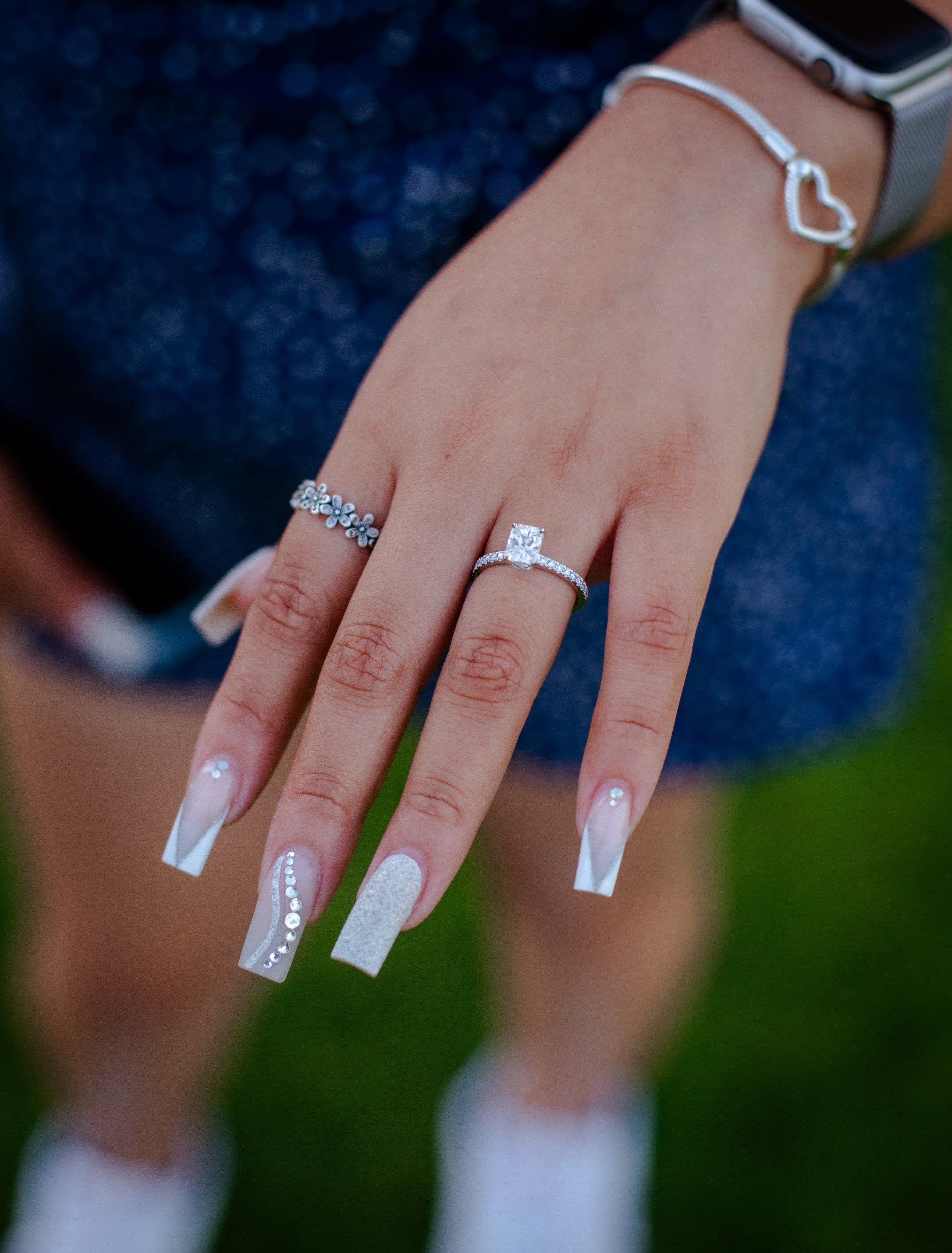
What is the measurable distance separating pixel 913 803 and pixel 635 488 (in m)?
1.75

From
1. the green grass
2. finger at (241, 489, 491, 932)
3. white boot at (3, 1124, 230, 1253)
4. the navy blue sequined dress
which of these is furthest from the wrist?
white boot at (3, 1124, 230, 1253)

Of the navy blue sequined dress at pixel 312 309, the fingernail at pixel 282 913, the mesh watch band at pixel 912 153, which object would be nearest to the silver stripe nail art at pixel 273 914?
the fingernail at pixel 282 913

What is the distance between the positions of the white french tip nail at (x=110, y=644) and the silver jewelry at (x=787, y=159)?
30.5 inches

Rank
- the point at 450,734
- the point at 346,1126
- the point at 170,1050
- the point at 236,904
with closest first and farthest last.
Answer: the point at 450,734, the point at 236,904, the point at 170,1050, the point at 346,1126

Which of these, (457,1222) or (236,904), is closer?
(236,904)

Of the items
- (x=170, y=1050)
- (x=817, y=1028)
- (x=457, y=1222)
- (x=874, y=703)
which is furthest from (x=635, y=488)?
(x=817, y=1028)

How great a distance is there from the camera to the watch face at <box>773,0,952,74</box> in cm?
68

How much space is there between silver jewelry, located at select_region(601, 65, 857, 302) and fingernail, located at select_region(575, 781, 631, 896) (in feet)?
1.25

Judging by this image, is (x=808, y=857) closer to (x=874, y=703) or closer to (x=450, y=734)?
(x=874, y=703)

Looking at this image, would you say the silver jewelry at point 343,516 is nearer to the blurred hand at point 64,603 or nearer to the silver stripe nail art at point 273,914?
the silver stripe nail art at point 273,914

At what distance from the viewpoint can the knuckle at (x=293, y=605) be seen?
0.64 m

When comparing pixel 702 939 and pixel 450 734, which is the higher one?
pixel 702 939

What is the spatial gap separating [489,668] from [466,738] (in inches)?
1.6

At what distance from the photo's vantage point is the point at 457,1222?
1.60 m
